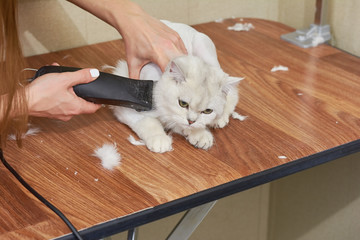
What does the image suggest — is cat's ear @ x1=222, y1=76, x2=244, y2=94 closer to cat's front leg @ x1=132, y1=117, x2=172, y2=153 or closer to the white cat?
the white cat

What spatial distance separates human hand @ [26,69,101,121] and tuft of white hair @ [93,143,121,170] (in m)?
0.07

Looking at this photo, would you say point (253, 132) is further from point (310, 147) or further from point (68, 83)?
point (68, 83)

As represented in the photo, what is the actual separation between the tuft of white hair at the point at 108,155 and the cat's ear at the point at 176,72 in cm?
17

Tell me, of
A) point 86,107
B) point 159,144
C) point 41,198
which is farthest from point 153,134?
point 41,198

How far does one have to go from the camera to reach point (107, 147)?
1012 mm

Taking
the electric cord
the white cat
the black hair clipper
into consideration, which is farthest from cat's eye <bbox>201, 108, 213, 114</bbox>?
the electric cord

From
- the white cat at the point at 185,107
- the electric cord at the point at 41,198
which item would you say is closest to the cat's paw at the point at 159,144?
the white cat at the point at 185,107

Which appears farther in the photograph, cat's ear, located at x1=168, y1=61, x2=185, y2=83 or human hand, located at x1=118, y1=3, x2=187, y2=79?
human hand, located at x1=118, y1=3, x2=187, y2=79

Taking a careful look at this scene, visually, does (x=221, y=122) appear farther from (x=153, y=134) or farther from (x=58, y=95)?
(x=58, y=95)

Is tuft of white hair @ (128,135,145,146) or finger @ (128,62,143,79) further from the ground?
finger @ (128,62,143,79)

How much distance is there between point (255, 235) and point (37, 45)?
95 centimetres

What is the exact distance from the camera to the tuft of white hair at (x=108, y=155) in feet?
3.18

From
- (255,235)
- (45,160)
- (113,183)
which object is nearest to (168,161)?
(113,183)

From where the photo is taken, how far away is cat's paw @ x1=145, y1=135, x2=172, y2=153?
101cm
